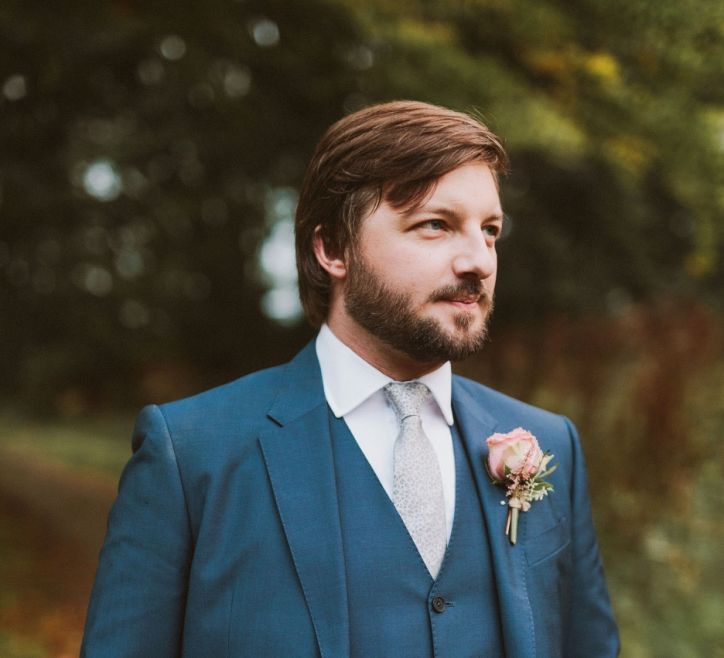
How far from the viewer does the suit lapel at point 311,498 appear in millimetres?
1826

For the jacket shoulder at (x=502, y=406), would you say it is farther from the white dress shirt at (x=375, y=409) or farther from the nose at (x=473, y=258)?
the nose at (x=473, y=258)

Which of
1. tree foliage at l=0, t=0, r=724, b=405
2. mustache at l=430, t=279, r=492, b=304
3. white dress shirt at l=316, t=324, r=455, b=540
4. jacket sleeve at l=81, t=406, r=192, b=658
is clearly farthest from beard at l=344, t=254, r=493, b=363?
tree foliage at l=0, t=0, r=724, b=405

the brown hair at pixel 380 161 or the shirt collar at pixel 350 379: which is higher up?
the brown hair at pixel 380 161

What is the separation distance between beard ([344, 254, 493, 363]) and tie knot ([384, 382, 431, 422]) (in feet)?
0.28

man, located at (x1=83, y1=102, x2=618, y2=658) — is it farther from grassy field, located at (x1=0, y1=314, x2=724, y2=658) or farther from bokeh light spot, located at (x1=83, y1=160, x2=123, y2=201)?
bokeh light spot, located at (x1=83, y1=160, x2=123, y2=201)

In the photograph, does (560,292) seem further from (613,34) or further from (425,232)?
(425,232)

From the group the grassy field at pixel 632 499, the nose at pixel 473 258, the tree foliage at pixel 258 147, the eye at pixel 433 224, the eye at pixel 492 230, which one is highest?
the tree foliage at pixel 258 147

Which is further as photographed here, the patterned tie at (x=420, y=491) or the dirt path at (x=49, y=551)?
the dirt path at (x=49, y=551)

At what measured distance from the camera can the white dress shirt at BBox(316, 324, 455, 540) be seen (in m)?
2.09

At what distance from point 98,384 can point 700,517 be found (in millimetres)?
10254

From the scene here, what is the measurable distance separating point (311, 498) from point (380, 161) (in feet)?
2.80

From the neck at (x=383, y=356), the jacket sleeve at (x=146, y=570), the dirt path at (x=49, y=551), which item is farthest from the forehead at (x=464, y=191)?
the dirt path at (x=49, y=551)

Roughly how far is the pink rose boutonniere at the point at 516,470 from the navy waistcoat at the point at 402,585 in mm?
120

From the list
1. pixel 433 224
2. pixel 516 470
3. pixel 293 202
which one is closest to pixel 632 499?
pixel 516 470
